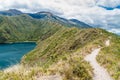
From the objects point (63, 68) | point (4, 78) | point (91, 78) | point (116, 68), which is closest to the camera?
point (4, 78)

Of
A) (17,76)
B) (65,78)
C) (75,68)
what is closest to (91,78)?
(75,68)

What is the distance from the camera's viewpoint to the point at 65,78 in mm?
14414

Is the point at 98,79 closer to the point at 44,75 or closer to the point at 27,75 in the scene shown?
the point at 44,75

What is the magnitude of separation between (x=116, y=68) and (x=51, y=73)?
Answer: 8253 mm

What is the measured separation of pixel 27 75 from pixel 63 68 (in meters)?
2.56

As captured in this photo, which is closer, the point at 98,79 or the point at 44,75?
the point at 44,75

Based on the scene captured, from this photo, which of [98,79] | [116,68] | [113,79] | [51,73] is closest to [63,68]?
[51,73]

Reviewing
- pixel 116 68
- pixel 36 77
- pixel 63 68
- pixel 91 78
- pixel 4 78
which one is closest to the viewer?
pixel 4 78

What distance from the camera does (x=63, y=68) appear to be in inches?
606

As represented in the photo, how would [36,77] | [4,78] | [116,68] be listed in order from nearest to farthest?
[4,78], [36,77], [116,68]

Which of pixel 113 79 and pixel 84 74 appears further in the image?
pixel 113 79

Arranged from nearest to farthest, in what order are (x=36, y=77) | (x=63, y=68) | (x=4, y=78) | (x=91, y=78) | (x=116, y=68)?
(x=4, y=78) < (x=36, y=77) < (x=63, y=68) < (x=91, y=78) < (x=116, y=68)

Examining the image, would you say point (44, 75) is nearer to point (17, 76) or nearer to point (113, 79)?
point (17, 76)

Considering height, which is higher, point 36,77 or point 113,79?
point 36,77
